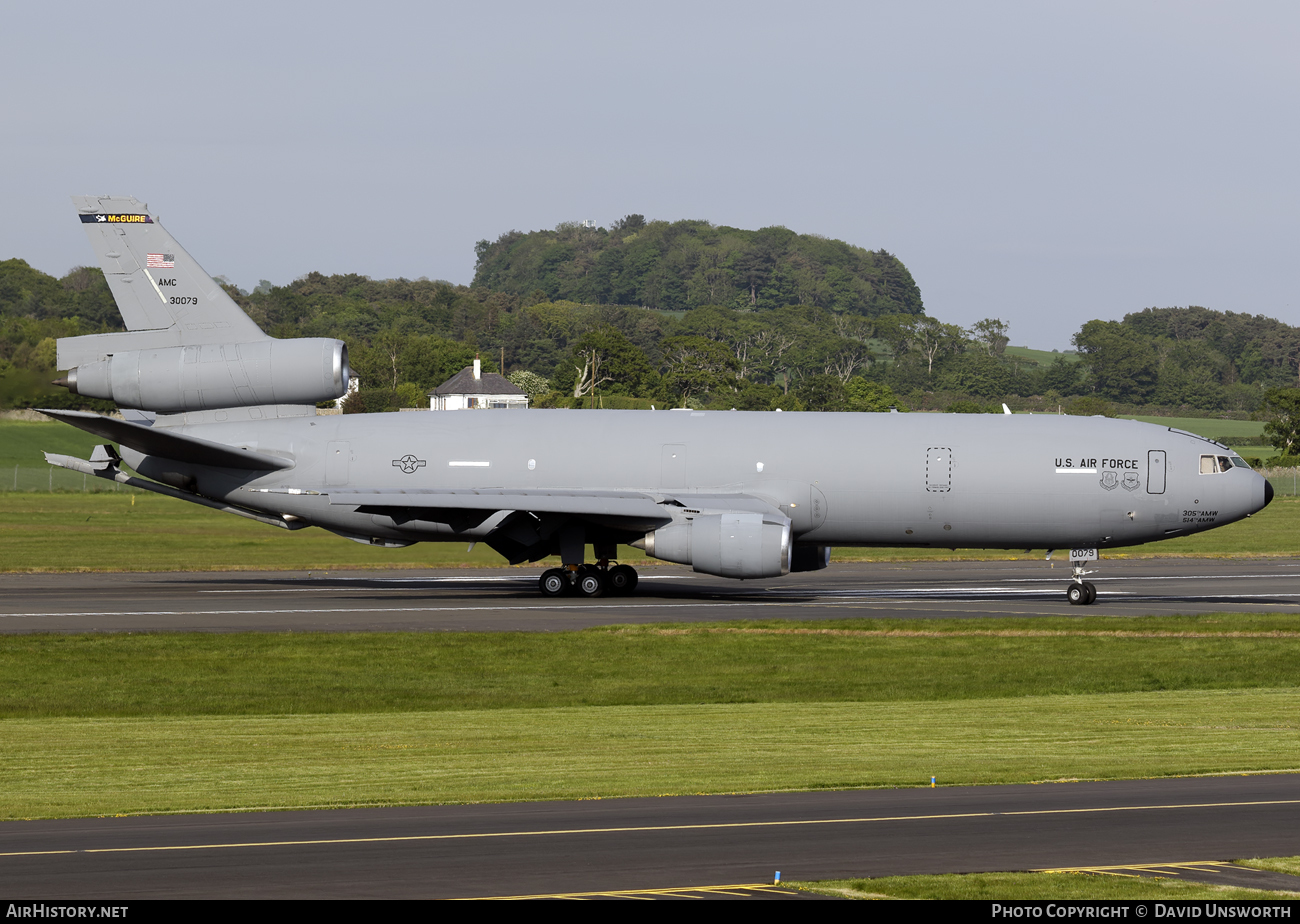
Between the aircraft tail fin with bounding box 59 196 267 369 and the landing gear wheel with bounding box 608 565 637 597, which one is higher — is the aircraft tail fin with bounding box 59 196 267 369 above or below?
above

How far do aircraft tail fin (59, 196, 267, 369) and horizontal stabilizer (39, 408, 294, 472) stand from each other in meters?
2.60

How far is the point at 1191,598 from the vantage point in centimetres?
3938

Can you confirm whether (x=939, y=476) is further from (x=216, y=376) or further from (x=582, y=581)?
(x=216, y=376)

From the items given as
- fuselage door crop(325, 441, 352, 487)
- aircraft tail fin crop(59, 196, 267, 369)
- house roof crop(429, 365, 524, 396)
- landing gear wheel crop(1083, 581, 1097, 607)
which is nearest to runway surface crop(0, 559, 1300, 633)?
landing gear wheel crop(1083, 581, 1097, 607)

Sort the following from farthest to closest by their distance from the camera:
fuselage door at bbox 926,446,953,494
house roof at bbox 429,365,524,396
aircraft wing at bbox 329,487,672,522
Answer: house roof at bbox 429,365,524,396 → fuselage door at bbox 926,446,953,494 → aircraft wing at bbox 329,487,672,522

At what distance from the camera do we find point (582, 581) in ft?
127

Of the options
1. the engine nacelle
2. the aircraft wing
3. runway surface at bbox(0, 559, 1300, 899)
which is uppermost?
the aircraft wing

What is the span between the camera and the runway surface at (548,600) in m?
32.6

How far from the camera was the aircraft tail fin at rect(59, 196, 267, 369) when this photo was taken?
3931 cm

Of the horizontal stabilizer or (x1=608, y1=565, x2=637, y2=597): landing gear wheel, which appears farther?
(x1=608, y1=565, x2=637, y2=597): landing gear wheel

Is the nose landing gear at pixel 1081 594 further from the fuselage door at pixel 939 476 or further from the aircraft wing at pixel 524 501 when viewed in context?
the aircraft wing at pixel 524 501

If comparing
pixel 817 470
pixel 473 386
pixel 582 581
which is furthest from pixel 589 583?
pixel 473 386

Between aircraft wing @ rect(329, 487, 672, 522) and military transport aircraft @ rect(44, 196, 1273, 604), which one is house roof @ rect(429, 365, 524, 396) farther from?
aircraft wing @ rect(329, 487, 672, 522)
